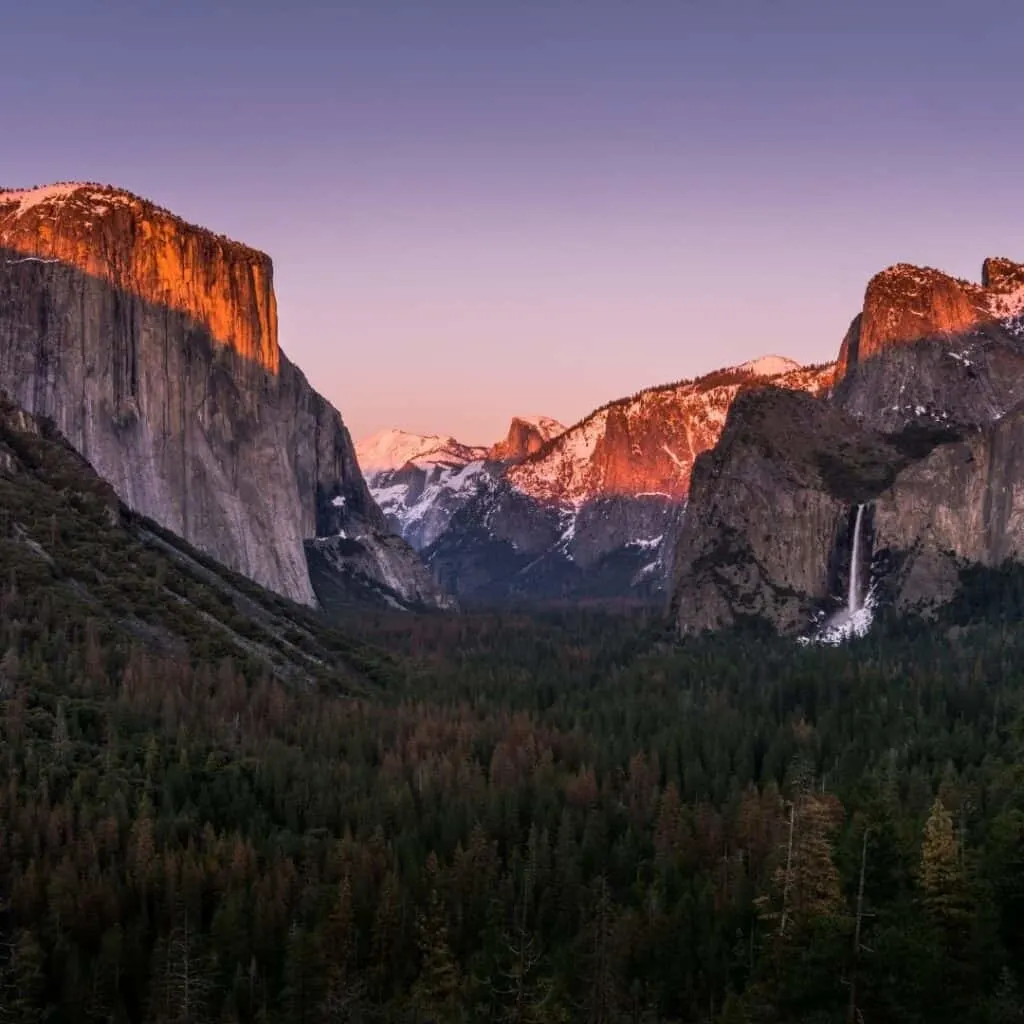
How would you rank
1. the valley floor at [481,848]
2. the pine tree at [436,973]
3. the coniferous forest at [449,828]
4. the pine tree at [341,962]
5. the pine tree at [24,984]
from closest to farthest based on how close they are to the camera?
the valley floor at [481,848], the coniferous forest at [449,828], the pine tree at [341,962], the pine tree at [24,984], the pine tree at [436,973]

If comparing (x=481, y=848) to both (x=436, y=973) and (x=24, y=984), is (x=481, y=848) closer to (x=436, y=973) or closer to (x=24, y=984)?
(x=436, y=973)

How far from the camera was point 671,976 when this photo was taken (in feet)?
197

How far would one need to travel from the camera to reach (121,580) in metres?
125

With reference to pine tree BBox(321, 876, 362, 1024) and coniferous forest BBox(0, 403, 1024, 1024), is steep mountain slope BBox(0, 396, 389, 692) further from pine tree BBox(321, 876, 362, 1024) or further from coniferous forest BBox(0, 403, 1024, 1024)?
pine tree BBox(321, 876, 362, 1024)

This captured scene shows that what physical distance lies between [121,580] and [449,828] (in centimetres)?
5554

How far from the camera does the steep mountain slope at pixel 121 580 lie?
118 meters

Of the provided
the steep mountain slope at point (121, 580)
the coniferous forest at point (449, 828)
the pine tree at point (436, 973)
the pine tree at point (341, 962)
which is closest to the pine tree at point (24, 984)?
the coniferous forest at point (449, 828)

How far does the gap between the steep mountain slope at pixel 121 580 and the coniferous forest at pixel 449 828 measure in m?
0.47

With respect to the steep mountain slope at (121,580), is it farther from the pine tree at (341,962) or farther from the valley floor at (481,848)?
the pine tree at (341,962)

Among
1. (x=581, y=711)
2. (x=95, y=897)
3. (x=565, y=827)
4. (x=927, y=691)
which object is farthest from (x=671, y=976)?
(x=927, y=691)

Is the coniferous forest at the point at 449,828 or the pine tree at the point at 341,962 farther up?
the coniferous forest at the point at 449,828

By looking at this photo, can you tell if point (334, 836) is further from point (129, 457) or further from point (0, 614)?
point (129, 457)

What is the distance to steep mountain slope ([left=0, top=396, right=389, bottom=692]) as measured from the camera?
117500mm

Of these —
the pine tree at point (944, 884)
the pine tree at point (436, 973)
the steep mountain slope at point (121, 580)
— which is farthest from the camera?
the steep mountain slope at point (121, 580)
